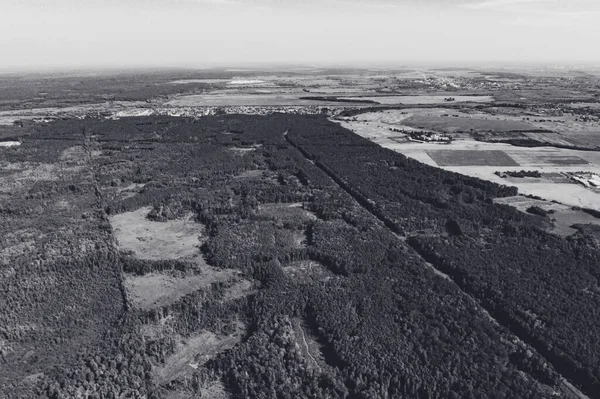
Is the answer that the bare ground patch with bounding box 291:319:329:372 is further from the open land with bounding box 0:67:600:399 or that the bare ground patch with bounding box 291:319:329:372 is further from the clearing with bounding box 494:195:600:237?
the clearing with bounding box 494:195:600:237

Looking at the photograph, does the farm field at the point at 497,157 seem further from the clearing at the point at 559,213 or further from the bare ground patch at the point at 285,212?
the bare ground patch at the point at 285,212

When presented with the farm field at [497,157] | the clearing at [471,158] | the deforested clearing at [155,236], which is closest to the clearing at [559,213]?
the farm field at [497,157]

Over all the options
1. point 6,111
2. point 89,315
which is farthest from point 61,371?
point 6,111

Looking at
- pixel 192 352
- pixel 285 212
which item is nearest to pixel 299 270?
pixel 192 352

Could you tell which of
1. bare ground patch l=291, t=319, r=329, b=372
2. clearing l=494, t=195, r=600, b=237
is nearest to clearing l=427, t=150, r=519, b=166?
clearing l=494, t=195, r=600, b=237

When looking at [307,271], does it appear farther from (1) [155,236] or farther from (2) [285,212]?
(1) [155,236]
